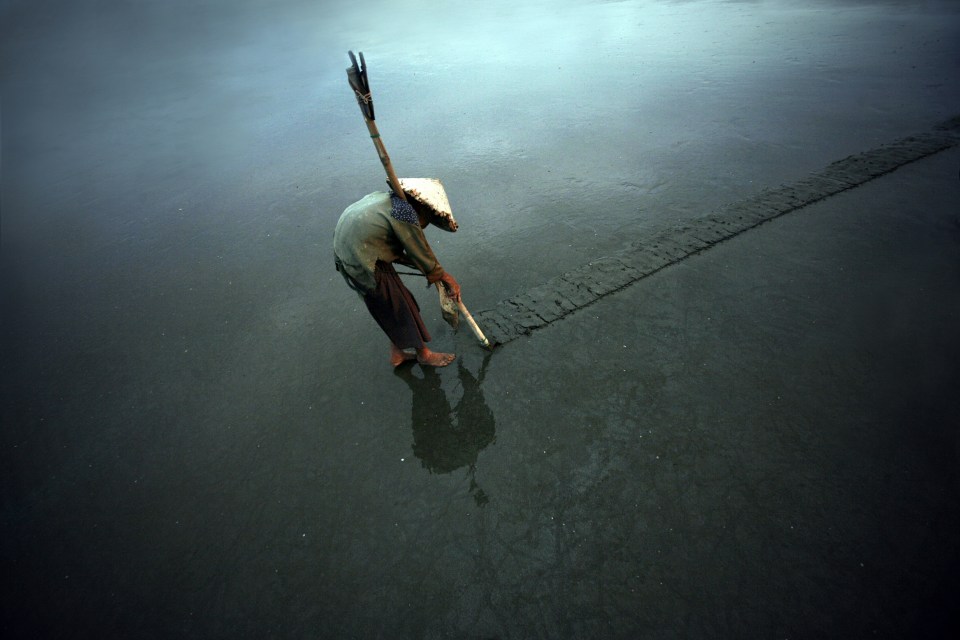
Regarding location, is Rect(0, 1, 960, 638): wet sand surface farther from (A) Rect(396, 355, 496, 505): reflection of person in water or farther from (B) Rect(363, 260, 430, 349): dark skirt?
(B) Rect(363, 260, 430, 349): dark skirt

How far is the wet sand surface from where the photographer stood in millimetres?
2348

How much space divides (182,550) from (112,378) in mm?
2145

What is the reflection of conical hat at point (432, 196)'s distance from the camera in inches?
112

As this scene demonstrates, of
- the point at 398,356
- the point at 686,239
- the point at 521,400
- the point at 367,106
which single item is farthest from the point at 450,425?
the point at 686,239

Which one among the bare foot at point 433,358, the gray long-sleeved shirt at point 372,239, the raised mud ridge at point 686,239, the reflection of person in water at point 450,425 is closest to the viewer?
the gray long-sleeved shirt at point 372,239

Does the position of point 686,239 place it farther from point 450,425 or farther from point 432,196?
point 450,425

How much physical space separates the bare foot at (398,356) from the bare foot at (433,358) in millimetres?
87

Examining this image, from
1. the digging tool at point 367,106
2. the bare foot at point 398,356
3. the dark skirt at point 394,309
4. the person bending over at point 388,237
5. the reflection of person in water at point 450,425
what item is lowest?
the reflection of person in water at point 450,425

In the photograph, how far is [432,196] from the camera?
2883 millimetres

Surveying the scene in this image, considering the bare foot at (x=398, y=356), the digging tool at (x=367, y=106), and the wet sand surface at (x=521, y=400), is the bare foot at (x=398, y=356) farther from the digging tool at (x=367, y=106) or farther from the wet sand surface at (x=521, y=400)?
the digging tool at (x=367, y=106)

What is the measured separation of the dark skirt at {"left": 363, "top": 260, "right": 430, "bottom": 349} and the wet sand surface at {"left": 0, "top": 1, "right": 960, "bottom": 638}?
40 cm

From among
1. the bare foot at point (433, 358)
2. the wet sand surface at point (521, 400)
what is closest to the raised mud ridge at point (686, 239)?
the wet sand surface at point (521, 400)

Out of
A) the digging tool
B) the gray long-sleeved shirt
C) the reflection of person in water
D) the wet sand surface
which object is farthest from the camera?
the reflection of person in water

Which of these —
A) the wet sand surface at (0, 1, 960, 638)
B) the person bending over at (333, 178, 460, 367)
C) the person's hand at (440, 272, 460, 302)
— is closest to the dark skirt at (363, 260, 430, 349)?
the person bending over at (333, 178, 460, 367)
